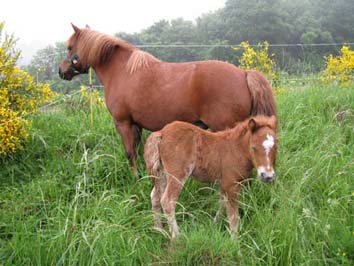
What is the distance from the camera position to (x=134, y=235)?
11.0 feet

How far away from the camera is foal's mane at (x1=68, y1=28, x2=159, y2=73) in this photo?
5.02 m

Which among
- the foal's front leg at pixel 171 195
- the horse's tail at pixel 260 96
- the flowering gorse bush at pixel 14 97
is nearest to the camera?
the foal's front leg at pixel 171 195

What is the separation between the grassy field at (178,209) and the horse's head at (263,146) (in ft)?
1.19

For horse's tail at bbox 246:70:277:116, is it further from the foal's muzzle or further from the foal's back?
the foal's muzzle

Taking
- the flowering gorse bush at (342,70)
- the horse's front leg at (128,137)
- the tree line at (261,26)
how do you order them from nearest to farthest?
the horse's front leg at (128,137) < the flowering gorse bush at (342,70) < the tree line at (261,26)

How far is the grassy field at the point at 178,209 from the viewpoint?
3.12m

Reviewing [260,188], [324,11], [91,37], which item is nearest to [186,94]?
[260,188]

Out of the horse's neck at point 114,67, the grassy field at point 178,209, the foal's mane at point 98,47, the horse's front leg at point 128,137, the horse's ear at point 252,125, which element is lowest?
the grassy field at point 178,209

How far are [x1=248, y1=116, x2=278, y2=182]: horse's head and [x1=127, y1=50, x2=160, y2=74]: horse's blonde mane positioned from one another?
1.78m

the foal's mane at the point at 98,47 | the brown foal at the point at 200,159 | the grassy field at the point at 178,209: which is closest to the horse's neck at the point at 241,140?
the brown foal at the point at 200,159

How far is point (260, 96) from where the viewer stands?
4.16m

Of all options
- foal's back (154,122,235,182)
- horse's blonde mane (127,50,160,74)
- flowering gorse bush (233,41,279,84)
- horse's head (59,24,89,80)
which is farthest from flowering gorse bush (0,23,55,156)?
flowering gorse bush (233,41,279,84)

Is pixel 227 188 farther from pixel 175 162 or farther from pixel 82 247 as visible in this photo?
pixel 82 247

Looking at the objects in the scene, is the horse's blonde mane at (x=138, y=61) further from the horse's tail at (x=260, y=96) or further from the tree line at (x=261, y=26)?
the tree line at (x=261, y=26)
